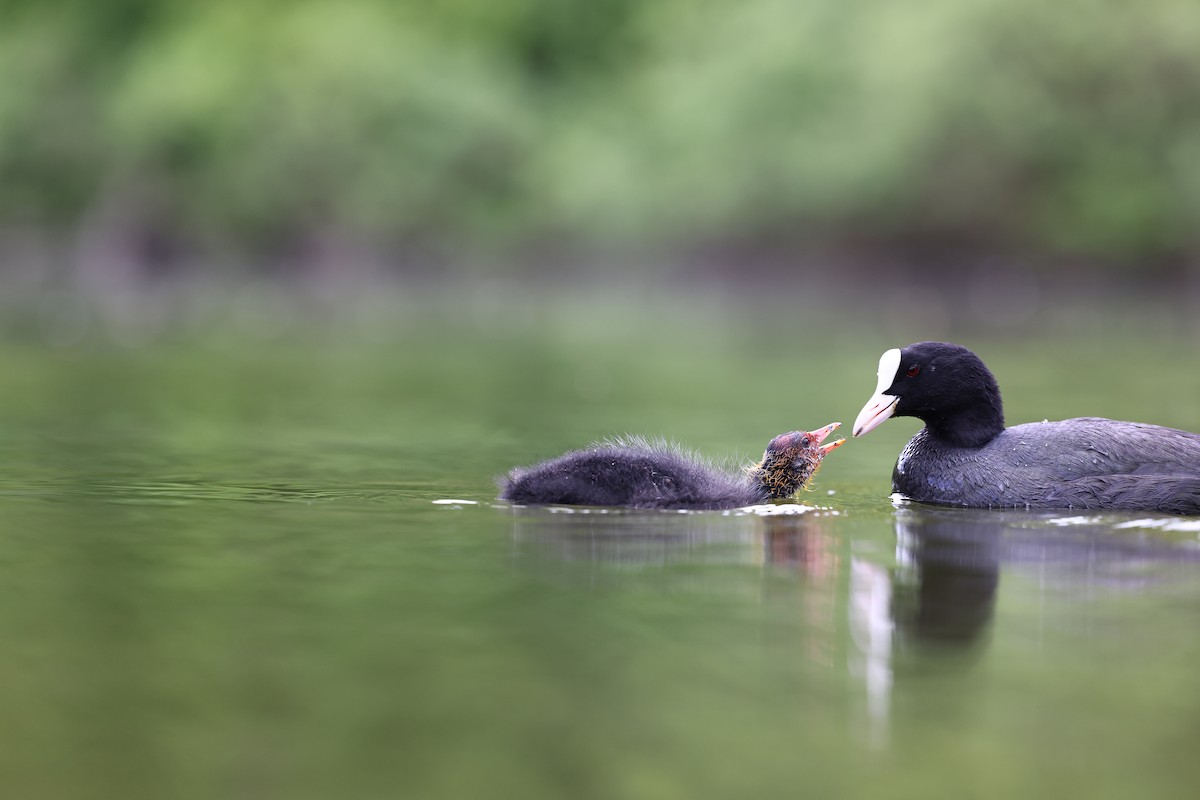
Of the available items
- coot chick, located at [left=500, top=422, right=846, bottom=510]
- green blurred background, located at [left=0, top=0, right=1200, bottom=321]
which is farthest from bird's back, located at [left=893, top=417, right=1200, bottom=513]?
green blurred background, located at [left=0, top=0, right=1200, bottom=321]

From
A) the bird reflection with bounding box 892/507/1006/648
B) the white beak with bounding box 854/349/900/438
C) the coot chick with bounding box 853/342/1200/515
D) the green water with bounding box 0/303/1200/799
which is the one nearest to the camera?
the green water with bounding box 0/303/1200/799

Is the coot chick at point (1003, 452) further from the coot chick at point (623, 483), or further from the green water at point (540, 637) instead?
the coot chick at point (623, 483)

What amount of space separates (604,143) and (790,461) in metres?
43.5

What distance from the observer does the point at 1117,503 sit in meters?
8.02

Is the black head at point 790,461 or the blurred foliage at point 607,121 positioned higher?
the blurred foliage at point 607,121

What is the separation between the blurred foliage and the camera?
40281 mm

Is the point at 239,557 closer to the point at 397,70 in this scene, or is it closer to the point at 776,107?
the point at 776,107

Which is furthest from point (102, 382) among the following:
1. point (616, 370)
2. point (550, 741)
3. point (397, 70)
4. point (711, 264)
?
point (397, 70)

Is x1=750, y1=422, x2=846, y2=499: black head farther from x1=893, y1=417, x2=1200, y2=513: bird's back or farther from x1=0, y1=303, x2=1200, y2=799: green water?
x1=893, y1=417, x2=1200, y2=513: bird's back

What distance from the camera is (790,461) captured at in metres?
8.46

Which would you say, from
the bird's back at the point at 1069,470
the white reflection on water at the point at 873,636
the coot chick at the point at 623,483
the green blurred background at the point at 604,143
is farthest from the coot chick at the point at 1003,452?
the green blurred background at the point at 604,143

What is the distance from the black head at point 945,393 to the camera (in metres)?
8.65

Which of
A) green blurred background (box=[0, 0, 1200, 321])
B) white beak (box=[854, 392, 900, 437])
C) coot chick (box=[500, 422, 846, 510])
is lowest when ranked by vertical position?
coot chick (box=[500, 422, 846, 510])

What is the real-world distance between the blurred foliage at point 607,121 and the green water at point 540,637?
32.1m
